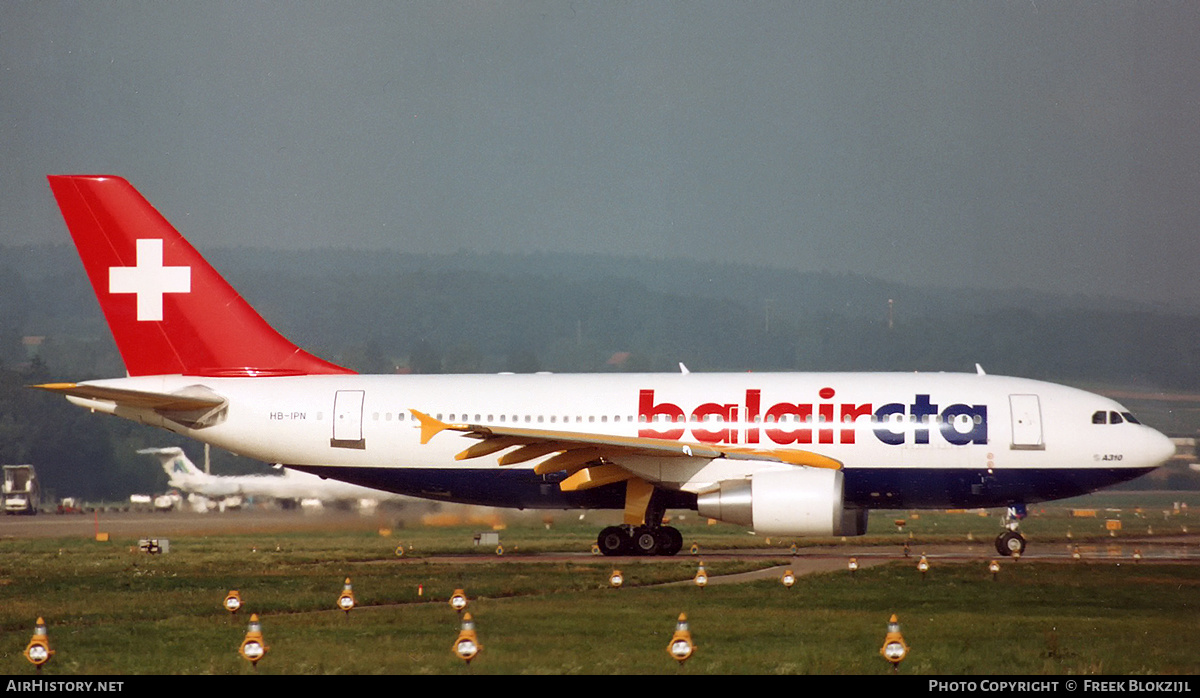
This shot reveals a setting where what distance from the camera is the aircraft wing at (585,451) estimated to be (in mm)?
27406

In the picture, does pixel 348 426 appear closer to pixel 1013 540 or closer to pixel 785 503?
pixel 785 503

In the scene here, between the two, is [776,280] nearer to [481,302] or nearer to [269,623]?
[481,302]

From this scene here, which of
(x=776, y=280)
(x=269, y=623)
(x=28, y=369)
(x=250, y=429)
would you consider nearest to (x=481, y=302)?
(x=776, y=280)

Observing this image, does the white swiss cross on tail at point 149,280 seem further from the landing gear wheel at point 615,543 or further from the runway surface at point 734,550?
the landing gear wheel at point 615,543

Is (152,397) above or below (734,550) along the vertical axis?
above

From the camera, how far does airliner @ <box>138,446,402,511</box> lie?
42250 millimetres

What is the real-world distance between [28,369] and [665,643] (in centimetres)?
9266

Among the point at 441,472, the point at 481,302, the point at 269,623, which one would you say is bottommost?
the point at 269,623

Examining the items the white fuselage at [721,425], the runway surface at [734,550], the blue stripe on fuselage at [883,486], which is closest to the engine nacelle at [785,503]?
the runway surface at [734,550]

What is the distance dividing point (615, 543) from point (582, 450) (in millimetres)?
2985

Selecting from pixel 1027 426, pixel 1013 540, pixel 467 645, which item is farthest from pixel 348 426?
pixel 467 645

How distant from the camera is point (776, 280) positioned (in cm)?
18762

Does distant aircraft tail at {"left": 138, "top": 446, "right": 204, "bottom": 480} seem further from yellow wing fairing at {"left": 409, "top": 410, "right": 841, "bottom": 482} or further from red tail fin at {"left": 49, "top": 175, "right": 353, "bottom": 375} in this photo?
yellow wing fairing at {"left": 409, "top": 410, "right": 841, "bottom": 482}

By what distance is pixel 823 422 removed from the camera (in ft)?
95.1
